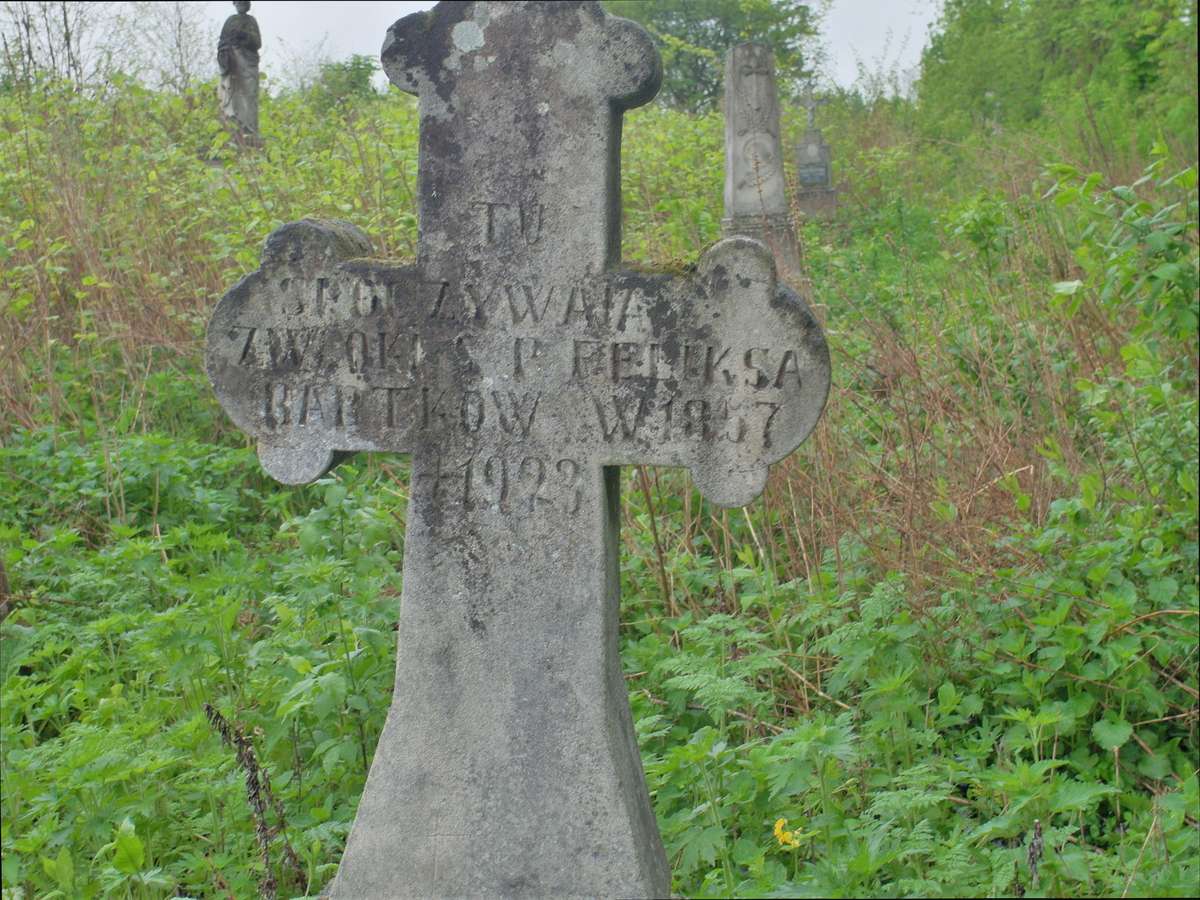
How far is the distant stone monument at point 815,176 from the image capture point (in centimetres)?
1356

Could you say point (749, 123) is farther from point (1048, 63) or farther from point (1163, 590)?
point (1163, 590)

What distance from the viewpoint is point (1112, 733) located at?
115 inches

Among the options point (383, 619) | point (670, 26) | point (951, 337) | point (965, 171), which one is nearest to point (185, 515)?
point (383, 619)

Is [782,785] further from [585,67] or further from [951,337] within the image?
[951,337]

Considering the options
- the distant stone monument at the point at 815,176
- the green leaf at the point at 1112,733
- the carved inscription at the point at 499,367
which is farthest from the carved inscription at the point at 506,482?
the distant stone monument at the point at 815,176

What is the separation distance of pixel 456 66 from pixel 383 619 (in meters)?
1.62

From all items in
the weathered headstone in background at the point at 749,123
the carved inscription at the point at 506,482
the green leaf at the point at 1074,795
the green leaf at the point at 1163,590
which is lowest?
the green leaf at the point at 1074,795

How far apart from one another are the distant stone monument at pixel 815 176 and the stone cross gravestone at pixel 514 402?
1115 centimetres

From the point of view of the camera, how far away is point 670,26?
46.1 feet

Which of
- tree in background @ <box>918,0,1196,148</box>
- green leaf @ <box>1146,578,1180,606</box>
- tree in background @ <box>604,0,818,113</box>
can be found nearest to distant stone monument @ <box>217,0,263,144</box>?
tree in background @ <box>604,0,818,113</box>

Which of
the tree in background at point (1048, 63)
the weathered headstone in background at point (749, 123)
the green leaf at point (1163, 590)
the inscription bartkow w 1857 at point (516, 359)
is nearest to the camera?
the inscription bartkow w 1857 at point (516, 359)

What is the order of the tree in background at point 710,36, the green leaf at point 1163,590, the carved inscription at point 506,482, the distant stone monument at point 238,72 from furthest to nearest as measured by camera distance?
the tree in background at point 710,36 < the distant stone monument at point 238,72 < the green leaf at point 1163,590 < the carved inscription at point 506,482

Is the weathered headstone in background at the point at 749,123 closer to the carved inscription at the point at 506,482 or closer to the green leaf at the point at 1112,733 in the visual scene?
the green leaf at the point at 1112,733

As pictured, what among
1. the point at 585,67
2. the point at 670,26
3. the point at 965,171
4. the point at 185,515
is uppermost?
the point at 670,26
